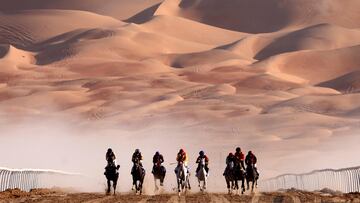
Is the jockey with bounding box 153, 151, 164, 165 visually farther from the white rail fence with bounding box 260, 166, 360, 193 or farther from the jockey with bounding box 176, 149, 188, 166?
the white rail fence with bounding box 260, 166, 360, 193

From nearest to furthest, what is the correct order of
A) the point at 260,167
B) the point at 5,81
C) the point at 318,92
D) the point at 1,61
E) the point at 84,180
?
the point at 84,180
the point at 260,167
the point at 318,92
the point at 5,81
the point at 1,61

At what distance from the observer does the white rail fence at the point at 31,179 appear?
3947cm

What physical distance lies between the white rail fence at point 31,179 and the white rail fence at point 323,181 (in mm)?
10007

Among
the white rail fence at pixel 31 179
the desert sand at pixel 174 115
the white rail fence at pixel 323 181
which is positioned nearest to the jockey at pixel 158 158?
the white rail fence at pixel 31 179

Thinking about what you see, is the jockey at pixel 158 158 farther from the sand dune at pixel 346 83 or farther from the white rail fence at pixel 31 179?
the sand dune at pixel 346 83

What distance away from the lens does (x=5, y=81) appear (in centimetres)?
17725

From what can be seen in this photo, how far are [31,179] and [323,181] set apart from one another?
12.1m

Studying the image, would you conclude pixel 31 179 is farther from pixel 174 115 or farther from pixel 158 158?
pixel 174 115

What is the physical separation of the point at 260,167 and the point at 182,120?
44059 millimetres

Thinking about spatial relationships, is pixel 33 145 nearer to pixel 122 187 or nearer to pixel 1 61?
pixel 122 187

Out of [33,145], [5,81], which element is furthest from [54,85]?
[33,145]

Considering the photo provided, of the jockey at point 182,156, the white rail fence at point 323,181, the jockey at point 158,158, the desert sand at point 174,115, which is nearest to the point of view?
the jockey at point 182,156

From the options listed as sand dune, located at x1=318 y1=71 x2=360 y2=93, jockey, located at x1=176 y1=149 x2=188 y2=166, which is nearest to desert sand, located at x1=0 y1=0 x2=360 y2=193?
sand dune, located at x1=318 y1=71 x2=360 y2=93

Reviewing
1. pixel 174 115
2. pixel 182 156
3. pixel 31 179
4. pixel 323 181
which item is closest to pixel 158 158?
pixel 182 156
